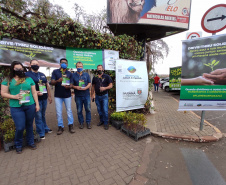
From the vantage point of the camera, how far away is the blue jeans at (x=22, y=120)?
7.93 ft

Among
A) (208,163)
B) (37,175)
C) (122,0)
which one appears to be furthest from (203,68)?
(37,175)

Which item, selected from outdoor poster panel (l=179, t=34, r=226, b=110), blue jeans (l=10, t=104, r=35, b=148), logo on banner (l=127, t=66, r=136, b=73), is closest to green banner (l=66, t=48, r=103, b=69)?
logo on banner (l=127, t=66, r=136, b=73)

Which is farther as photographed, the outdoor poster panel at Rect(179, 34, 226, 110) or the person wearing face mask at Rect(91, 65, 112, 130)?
the person wearing face mask at Rect(91, 65, 112, 130)

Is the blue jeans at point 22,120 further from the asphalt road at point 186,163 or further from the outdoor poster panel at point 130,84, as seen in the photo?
the asphalt road at point 186,163

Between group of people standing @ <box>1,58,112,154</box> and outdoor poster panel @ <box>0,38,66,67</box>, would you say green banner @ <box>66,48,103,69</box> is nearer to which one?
outdoor poster panel @ <box>0,38,66,67</box>

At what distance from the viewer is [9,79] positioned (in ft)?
7.81

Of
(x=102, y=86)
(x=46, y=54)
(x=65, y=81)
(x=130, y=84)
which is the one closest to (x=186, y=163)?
(x=130, y=84)

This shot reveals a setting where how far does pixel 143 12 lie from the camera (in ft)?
13.9

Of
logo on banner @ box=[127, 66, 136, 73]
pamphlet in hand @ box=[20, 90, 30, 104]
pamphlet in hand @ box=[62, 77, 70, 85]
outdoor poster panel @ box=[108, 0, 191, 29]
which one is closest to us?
pamphlet in hand @ box=[20, 90, 30, 104]

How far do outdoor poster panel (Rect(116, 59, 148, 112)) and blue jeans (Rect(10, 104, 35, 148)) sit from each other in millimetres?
2399

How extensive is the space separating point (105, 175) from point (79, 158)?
71 centimetres

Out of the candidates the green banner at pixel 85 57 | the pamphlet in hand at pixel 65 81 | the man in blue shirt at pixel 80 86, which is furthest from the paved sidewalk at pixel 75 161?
the green banner at pixel 85 57

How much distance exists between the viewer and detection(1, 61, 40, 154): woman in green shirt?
235 centimetres

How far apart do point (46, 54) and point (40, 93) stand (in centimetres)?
136
